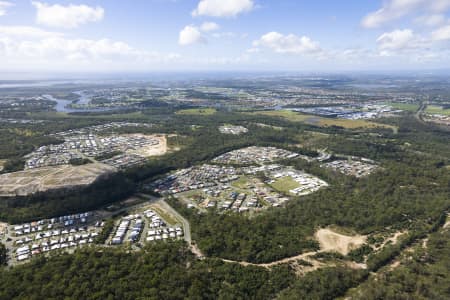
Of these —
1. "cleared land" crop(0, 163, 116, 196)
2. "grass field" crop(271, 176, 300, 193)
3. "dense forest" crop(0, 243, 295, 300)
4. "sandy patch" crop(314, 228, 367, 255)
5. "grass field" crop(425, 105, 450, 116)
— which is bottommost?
"sandy patch" crop(314, 228, 367, 255)

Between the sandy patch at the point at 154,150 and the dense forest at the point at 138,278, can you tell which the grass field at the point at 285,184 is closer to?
the dense forest at the point at 138,278

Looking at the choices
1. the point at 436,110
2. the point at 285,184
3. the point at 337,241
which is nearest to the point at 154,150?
the point at 285,184

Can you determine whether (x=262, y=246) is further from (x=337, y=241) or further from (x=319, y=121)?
(x=319, y=121)

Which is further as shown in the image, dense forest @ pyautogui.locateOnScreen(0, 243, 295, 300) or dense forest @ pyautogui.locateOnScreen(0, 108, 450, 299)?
dense forest @ pyautogui.locateOnScreen(0, 108, 450, 299)

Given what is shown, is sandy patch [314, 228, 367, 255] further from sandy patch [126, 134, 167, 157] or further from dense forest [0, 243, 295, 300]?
sandy patch [126, 134, 167, 157]

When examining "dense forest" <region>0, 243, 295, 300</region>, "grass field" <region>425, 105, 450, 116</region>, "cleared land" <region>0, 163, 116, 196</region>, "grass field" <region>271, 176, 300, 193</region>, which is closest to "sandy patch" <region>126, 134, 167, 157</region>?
"cleared land" <region>0, 163, 116, 196</region>

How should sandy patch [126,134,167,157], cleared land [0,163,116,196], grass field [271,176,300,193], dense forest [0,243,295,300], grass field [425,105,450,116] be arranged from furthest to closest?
1. grass field [425,105,450,116]
2. sandy patch [126,134,167,157]
3. grass field [271,176,300,193]
4. cleared land [0,163,116,196]
5. dense forest [0,243,295,300]

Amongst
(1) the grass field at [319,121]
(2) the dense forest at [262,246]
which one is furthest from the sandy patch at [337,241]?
(1) the grass field at [319,121]

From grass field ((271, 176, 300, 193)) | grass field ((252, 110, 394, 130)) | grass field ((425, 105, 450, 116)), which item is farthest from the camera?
grass field ((425, 105, 450, 116))
